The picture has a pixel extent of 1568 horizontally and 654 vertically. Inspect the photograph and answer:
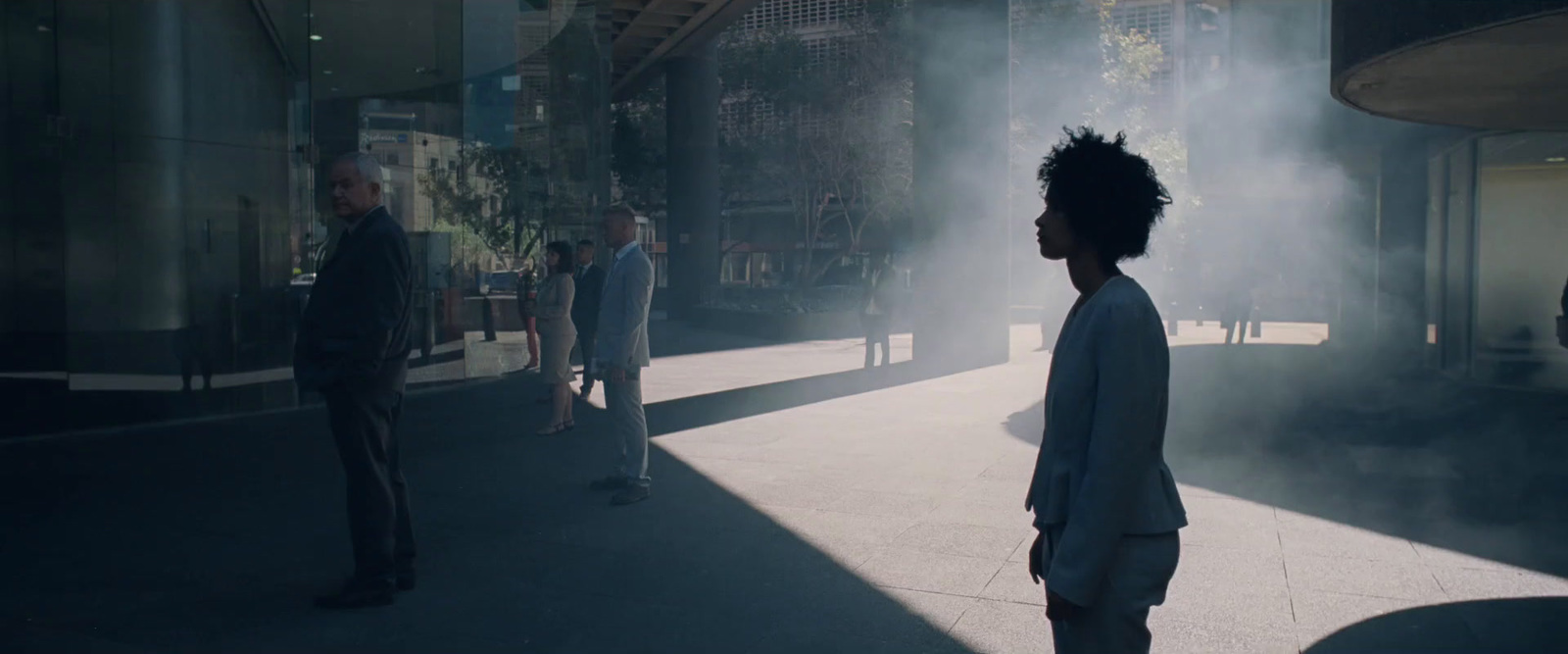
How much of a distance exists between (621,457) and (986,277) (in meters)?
10.4

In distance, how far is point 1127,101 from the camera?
3219 centimetres

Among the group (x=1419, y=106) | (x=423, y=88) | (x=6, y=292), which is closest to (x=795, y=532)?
(x=1419, y=106)

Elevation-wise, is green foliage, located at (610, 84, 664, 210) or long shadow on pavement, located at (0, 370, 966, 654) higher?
green foliage, located at (610, 84, 664, 210)

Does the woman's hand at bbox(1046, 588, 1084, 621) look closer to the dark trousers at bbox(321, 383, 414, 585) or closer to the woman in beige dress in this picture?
the dark trousers at bbox(321, 383, 414, 585)

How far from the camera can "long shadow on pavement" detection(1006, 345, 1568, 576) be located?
250 inches

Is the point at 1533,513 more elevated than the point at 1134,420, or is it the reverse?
the point at 1134,420

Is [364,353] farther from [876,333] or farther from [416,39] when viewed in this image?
[876,333]

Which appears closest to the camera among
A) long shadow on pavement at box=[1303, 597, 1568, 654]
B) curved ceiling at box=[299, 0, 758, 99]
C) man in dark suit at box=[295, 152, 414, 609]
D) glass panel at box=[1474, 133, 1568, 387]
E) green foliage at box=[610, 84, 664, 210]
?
long shadow on pavement at box=[1303, 597, 1568, 654]

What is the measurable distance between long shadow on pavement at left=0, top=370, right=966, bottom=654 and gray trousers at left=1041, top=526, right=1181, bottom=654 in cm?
196

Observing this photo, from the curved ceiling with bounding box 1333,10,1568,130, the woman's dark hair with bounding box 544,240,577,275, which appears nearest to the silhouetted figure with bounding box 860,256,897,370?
the woman's dark hair with bounding box 544,240,577,275

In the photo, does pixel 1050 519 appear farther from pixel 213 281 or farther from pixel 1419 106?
pixel 213 281

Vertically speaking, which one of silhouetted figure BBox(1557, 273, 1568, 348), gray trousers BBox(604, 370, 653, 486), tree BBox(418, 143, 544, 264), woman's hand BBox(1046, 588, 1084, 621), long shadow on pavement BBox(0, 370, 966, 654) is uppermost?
tree BBox(418, 143, 544, 264)

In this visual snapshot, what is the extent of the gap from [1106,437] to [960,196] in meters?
14.9

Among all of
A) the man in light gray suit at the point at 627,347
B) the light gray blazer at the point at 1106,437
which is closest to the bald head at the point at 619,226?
the man in light gray suit at the point at 627,347
